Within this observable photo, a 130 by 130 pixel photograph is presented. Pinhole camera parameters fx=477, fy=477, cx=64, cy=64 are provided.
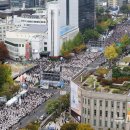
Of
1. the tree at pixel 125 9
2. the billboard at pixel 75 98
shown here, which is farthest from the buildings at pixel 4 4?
the billboard at pixel 75 98

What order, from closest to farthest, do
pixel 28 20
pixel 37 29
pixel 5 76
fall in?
pixel 5 76 < pixel 37 29 < pixel 28 20

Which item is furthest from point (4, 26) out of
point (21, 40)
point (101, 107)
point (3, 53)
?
point (101, 107)

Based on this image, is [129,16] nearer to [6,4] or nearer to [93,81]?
[6,4]

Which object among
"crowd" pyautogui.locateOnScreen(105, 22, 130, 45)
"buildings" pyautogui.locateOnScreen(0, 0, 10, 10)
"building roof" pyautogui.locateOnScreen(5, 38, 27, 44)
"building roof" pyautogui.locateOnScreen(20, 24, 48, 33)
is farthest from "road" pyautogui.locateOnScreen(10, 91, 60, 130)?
"buildings" pyautogui.locateOnScreen(0, 0, 10, 10)

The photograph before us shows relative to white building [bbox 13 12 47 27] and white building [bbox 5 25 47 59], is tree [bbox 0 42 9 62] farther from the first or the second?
white building [bbox 13 12 47 27]

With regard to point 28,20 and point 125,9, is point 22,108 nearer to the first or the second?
point 28,20
